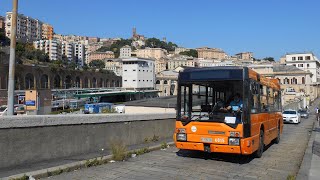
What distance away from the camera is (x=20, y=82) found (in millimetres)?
115000

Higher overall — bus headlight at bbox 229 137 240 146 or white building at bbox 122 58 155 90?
white building at bbox 122 58 155 90

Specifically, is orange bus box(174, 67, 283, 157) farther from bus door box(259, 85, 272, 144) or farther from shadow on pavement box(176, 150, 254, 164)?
shadow on pavement box(176, 150, 254, 164)

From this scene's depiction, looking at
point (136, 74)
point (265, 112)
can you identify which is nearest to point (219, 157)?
point (265, 112)

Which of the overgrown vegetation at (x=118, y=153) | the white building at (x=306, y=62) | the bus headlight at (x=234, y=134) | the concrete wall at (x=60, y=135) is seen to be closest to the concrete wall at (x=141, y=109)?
the concrete wall at (x=60, y=135)

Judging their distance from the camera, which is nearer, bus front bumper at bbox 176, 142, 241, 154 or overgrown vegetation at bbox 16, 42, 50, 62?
bus front bumper at bbox 176, 142, 241, 154

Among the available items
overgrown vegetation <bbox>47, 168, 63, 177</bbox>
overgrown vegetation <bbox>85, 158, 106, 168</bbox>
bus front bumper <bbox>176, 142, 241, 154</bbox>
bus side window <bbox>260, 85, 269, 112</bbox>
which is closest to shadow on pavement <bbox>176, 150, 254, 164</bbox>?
bus front bumper <bbox>176, 142, 241, 154</bbox>

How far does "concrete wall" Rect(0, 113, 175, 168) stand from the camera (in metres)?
7.57

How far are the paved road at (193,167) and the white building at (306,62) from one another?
16221 centimetres

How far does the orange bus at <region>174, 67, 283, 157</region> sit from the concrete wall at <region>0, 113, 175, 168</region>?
7.00 ft

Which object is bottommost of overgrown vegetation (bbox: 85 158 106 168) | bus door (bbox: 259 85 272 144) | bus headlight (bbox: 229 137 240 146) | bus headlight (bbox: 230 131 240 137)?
overgrown vegetation (bbox: 85 158 106 168)

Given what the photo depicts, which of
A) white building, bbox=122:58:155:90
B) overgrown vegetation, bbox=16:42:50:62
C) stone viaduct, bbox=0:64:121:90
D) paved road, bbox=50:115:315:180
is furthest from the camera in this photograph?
overgrown vegetation, bbox=16:42:50:62

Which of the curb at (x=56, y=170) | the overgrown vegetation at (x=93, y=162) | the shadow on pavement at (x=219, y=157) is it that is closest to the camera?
the curb at (x=56, y=170)

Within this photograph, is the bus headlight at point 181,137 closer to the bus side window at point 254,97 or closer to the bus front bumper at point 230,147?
the bus front bumper at point 230,147

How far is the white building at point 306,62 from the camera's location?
164m
